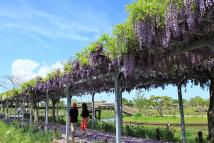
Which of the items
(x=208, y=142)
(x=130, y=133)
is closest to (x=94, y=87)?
(x=130, y=133)

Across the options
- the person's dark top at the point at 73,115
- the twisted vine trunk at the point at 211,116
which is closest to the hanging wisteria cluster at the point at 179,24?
the twisted vine trunk at the point at 211,116

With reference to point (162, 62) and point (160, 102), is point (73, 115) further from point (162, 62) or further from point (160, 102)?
point (160, 102)

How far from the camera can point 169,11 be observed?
5109 mm

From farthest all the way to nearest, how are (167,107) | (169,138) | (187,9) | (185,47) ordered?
(167,107) < (169,138) < (185,47) < (187,9)

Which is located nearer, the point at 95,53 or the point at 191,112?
the point at 95,53

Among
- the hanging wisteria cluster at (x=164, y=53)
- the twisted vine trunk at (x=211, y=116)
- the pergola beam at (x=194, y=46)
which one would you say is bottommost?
the twisted vine trunk at (x=211, y=116)

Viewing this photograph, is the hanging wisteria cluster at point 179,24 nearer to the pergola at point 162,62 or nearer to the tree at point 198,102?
the pergola at point 162,62

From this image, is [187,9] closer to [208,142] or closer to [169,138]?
[208,142]

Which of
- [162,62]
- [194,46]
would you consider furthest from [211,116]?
[194,46]

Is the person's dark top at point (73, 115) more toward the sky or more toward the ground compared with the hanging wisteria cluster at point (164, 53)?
more toward the ground

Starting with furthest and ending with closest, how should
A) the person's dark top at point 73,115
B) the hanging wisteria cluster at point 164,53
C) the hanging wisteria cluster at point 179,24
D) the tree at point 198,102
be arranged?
the tree at point 198,102 < the person's dark top at point 73,115 < the hanging wisteria cluster at point 164,53 < the hanging wisteria cluster at point 179,24

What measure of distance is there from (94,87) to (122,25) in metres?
11.0

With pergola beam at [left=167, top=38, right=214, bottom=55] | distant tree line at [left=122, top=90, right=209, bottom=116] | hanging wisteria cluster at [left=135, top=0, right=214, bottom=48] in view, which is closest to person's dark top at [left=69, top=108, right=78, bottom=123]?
pergola beam at [left=167, top=38, right=214, bottom=55]

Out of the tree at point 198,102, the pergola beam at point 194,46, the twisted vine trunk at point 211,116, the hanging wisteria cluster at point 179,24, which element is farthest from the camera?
the tree at point 198,102
